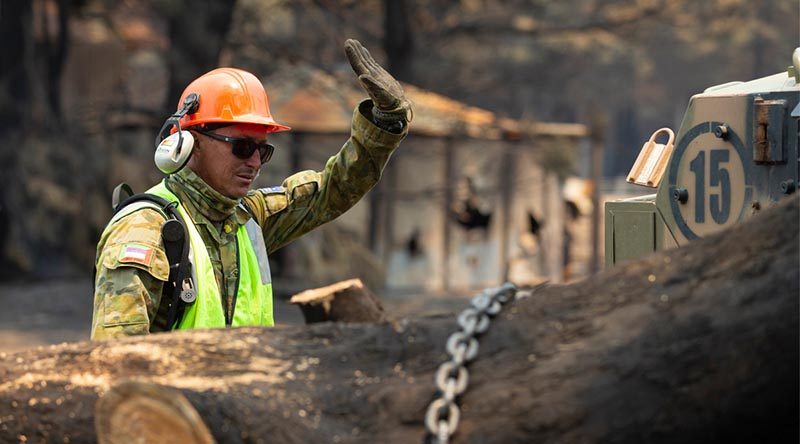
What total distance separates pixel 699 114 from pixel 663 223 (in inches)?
19.1

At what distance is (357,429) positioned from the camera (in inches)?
126

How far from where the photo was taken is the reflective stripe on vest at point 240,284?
4703 millimetres

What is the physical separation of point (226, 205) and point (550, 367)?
2.22 meters

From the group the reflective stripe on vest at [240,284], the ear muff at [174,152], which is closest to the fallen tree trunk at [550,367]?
the reflective stripe on vest at [240,284]

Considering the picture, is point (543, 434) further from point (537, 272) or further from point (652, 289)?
point (537, 272)

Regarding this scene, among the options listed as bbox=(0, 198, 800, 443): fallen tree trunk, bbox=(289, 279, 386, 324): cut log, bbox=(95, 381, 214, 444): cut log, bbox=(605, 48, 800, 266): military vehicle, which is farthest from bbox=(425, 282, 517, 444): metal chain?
bbox=(289, 279, 386, 324): cut log

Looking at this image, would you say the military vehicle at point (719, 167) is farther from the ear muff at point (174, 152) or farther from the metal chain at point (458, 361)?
the metal chain at point (458, 361)

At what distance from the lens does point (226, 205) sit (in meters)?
5.10

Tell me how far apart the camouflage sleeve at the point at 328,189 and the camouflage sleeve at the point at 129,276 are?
2.54 feet

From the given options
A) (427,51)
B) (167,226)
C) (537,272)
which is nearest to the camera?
(167,226)

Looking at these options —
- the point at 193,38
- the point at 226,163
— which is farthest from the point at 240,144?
the point at 193,38

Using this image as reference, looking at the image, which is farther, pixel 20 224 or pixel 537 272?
pixel 537 272

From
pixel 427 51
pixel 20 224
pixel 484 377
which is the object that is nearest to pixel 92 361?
pixel 484 377

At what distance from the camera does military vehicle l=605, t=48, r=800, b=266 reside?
207 inches
